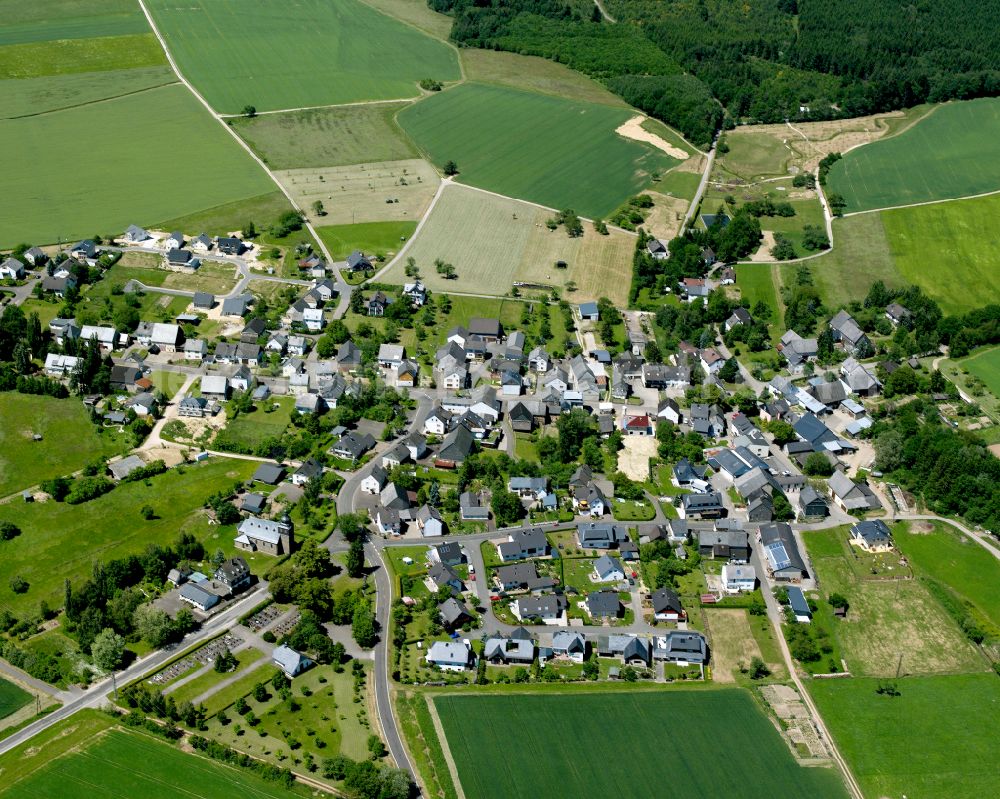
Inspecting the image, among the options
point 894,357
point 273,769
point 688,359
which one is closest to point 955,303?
point 894,357

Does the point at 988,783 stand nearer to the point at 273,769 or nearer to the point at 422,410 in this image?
the point at 273,769

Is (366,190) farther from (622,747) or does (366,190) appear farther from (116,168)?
(622,747)

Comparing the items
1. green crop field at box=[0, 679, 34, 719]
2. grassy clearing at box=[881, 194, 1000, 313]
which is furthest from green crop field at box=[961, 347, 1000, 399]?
green crop field at box=[0, 679, 34, 719]

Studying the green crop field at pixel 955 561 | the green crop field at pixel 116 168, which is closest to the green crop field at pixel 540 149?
the green crop field at pixel 116 168

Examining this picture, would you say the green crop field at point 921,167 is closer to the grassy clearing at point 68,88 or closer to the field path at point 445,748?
the field path at point 445,748

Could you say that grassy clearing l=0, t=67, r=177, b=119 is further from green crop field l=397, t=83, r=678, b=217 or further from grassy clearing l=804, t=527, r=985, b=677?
grassy clearing l=804, t=527, r=985, b=677

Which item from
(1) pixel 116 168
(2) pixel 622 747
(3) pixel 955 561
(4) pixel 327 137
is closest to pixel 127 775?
(2) pixel 622 747

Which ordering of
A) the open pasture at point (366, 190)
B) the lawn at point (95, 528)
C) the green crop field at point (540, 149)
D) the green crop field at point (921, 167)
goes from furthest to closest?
the green crop field at point (921, 167) < the green crop field at point (540, 149) < the open pasture at point (366, 190) < the lawn at point (95, 528)
